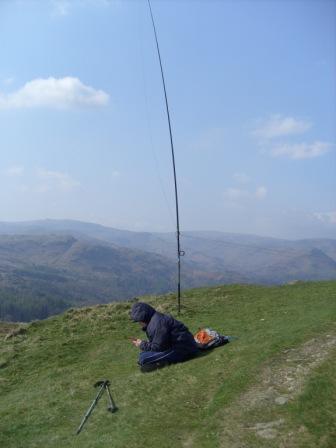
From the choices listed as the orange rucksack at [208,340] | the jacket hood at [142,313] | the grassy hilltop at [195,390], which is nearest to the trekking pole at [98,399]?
the grassy hilltop at [195,390]

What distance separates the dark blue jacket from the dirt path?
10.3 feet

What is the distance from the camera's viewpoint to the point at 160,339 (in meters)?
14.3

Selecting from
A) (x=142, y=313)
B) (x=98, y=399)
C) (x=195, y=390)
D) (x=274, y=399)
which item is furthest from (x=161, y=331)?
(x=274, y=399)

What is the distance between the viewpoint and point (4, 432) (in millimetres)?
11562

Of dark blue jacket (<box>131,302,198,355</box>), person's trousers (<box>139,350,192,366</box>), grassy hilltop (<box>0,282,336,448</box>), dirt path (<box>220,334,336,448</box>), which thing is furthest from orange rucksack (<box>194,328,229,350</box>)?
dirt path (<box>220,334,336,448</box>)

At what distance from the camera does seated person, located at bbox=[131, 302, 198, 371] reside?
46.9 ft

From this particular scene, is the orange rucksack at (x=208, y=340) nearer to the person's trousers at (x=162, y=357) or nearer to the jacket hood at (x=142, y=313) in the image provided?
the person's trousers at (x=162, y=357)

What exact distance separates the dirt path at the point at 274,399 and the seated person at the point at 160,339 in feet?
10.3

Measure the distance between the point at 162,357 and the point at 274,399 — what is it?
15.0 feet

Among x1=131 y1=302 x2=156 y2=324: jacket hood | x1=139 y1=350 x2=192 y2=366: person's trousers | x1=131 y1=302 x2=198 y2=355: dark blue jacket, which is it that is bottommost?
x1=139 y1=350 x2=192 y2=366: person's trousers

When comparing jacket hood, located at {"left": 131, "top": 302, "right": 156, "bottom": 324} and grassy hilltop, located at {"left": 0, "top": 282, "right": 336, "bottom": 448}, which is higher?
jacket hood, located at {"left": 131, "top": 302, "right": 156, "bottom": 324}

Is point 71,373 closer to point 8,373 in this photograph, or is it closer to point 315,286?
point 8,373

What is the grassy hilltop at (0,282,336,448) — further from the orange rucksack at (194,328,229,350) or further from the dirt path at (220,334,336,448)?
the orange rucksack at (194,328,229,350)

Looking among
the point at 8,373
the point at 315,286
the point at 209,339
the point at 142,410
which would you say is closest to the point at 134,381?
the point at 142,410
